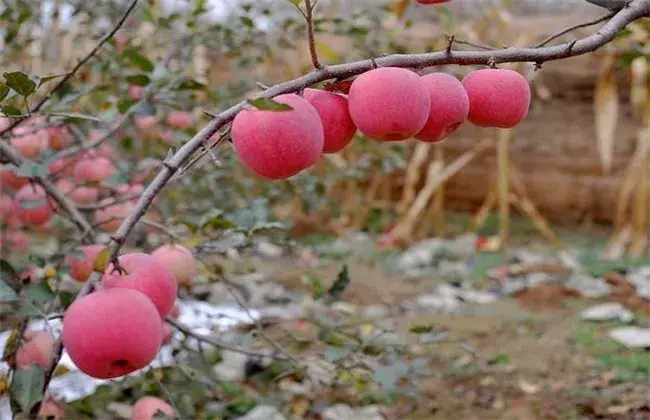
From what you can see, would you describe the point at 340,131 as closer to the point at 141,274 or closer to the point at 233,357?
the point at 141,274

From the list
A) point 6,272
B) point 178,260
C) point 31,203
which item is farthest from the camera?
point 31,203

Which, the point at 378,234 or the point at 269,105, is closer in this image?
the point at 269,105

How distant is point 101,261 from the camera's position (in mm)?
624

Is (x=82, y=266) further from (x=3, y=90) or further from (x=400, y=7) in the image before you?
(x=400, y=7)

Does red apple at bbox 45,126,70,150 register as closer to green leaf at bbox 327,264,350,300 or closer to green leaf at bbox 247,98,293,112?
green leaf at bbox 327,264,350,300

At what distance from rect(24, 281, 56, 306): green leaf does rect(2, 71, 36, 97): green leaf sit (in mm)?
189

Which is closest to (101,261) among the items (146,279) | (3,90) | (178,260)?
(146,279)

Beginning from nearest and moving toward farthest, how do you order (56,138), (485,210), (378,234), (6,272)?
(6,272)
(56,138)
(485,210)
(378,234)

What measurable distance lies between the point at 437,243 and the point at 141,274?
3143 millimetres

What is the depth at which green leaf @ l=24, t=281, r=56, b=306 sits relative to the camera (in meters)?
0.80

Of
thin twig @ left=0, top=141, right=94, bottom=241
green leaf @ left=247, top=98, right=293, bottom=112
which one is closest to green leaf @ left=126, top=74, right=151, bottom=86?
thin twig @ left=0, top=141, right=94, bottom=241

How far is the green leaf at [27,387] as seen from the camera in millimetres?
730

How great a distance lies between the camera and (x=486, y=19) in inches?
150

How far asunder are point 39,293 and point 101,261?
0.21 meters
